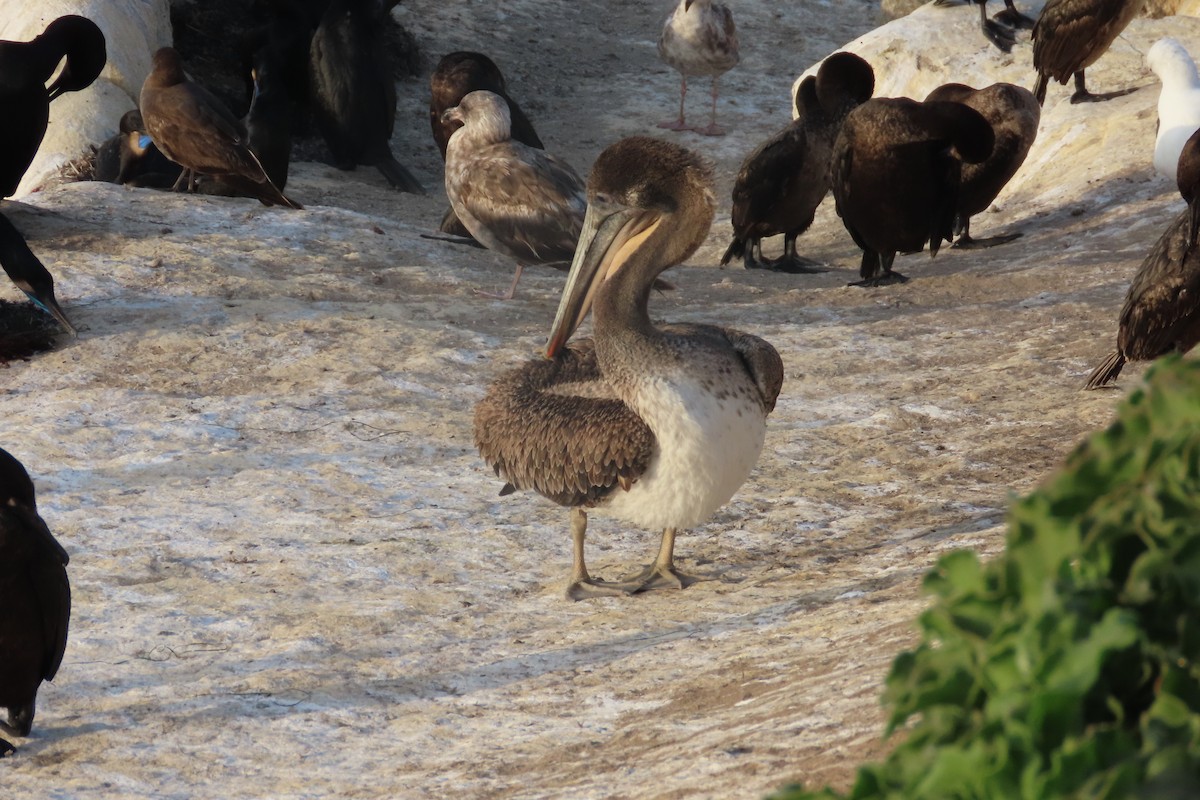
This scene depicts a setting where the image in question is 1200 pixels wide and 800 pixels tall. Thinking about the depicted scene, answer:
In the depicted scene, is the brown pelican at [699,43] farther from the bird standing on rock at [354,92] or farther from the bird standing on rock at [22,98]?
the bird standing on rock at [22,98]

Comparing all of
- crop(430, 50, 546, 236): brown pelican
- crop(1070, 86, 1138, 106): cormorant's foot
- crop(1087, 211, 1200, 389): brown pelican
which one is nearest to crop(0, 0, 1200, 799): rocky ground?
crop(1070, 86, 1138, 106): cormorant's foot

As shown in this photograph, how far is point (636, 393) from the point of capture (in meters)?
5.00

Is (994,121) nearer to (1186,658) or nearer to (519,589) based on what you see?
(519,589)

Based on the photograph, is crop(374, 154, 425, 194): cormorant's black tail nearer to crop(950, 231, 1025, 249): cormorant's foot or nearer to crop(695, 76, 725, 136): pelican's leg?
crop(695, 76, 725, 136): pelican's leg

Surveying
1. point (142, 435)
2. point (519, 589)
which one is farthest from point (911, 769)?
point (142, 435)

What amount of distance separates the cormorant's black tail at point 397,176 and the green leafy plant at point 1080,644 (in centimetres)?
1343

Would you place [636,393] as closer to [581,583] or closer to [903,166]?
[581,583]

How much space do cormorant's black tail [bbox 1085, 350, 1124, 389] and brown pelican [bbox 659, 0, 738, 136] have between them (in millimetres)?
8994

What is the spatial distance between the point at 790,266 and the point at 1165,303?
16.6 feet

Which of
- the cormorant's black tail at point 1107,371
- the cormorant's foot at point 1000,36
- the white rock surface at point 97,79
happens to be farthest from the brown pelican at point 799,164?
the white rock surface at point 97,79

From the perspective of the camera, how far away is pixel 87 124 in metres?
13.4

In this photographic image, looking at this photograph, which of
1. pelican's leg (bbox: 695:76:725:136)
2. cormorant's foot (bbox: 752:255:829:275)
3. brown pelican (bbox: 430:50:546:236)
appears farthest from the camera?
pelican's leg (bbox: 695:76:725:136)

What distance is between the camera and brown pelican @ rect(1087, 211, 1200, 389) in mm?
6441

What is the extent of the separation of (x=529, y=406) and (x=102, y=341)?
13.8 ft
